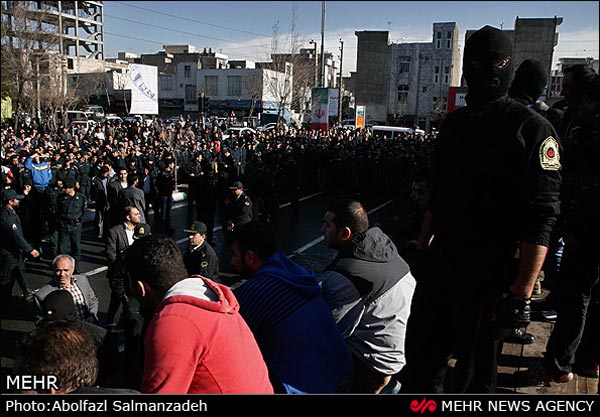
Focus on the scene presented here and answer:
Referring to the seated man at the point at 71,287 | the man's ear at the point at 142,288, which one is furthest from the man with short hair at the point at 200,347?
the seated man at the point at 71,287

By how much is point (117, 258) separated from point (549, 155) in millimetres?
5251

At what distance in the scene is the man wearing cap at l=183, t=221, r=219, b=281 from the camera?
242 inches

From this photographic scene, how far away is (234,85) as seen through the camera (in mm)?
60406

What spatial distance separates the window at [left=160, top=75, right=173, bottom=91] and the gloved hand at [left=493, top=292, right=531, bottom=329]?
67.3 metres

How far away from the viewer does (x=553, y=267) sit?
4.96 metres

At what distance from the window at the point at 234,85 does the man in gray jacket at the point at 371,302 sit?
59.0 metres

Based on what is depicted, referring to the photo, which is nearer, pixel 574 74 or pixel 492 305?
pixel 492 305

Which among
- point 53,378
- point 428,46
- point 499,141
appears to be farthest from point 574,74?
point 428,46

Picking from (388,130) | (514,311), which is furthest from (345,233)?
(388,130)

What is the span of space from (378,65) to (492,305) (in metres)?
59.0

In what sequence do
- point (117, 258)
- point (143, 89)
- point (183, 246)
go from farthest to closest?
1. point (143, 89)
2. point (183, 246)
3. point (117, 258)

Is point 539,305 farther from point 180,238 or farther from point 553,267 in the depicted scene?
point 180,238

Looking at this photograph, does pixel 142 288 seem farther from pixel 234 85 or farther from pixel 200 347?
pixel 234 85

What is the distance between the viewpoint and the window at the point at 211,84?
6172 centimetres
